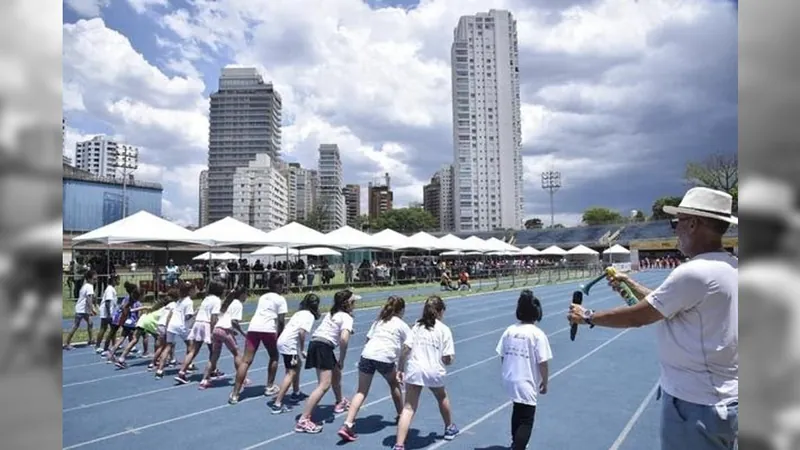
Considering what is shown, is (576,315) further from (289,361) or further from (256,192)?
(256,192)

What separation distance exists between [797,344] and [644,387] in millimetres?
7675

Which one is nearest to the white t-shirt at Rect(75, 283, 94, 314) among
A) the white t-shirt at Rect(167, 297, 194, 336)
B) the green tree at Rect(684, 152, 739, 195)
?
the white t-shirt at Rect(167, 297, 194, 336)

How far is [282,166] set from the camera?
148 m

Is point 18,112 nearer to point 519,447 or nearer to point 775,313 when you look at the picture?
point 775,313

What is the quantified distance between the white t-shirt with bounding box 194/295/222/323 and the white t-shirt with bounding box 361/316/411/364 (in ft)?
10.5

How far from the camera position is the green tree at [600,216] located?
101m

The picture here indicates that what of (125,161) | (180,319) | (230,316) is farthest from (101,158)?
(230,316)

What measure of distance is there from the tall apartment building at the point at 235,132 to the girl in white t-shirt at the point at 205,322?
11827cm

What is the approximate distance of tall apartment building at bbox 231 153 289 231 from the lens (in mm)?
122562

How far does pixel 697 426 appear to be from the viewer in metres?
2.36

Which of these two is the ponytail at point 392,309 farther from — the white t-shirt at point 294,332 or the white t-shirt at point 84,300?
the white t-shirt at point 84,300

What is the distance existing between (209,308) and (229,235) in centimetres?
1213

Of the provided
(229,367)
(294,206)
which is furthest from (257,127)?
(229,367)

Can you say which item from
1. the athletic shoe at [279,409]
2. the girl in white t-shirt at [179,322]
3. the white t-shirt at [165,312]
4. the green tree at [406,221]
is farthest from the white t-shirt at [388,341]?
the green tree at [406,221]
